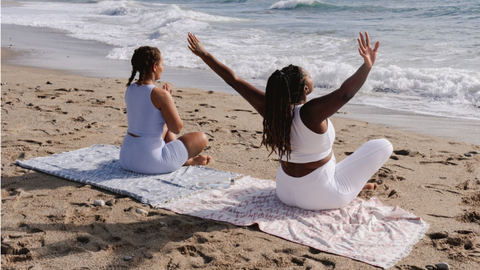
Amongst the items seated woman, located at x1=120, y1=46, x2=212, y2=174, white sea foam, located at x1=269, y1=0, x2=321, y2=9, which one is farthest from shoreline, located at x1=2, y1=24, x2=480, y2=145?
white sea foam, located at x1=269, y1=0, x2=321, y2=9

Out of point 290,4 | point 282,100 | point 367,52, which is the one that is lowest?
point 282,100

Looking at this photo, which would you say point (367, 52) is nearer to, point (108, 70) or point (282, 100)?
point (282, 100)

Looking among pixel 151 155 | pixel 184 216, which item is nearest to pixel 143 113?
pixel 151 155

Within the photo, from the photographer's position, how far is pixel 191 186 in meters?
4.61

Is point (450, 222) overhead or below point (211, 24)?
below

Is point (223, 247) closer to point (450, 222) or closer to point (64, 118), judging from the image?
point (450, 222)

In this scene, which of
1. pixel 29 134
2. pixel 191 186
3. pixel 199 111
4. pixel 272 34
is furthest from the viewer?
pixel 272 34

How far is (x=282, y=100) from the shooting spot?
3.57 metres

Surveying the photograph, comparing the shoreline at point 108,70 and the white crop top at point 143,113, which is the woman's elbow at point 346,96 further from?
the shoreline at point 108,70

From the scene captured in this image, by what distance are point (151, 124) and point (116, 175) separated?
1.97ft

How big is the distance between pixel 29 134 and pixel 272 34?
11.9m

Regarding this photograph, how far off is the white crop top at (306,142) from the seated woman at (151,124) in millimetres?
1330

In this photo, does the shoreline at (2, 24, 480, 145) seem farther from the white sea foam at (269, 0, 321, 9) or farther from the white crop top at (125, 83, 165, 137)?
A: the white sea foam at (269, 0, 321, 9)

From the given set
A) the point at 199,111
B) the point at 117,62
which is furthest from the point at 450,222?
the point at 117,62
